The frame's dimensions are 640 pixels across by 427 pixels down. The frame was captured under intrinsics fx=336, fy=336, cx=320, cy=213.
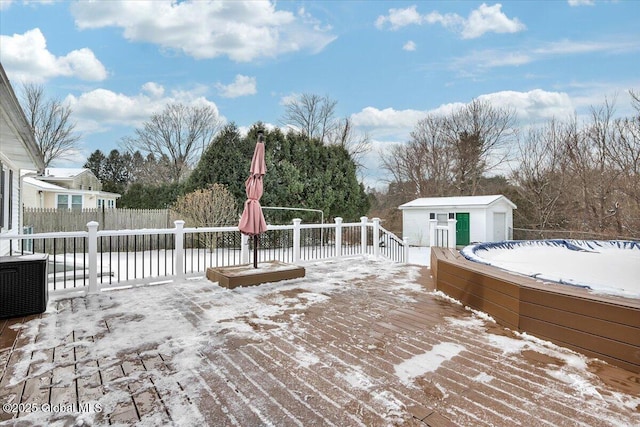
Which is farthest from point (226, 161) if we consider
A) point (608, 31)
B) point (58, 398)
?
point (608, 31)

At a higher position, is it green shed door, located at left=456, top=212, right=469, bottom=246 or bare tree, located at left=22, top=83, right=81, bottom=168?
bare tree, located at left=22, top=83, right=81, bottom=168

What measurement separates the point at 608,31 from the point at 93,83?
2203 centimetres

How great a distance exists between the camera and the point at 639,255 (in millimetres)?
6152

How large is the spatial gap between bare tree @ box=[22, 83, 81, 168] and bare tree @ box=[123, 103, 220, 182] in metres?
3.18

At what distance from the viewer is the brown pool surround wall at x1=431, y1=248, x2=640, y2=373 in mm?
2391

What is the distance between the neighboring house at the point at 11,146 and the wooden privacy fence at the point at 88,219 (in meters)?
2.45

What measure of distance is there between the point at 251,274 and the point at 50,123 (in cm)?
2257

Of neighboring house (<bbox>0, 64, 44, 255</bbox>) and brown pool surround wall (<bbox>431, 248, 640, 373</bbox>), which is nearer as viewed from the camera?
brown pool surround wall (<bbox>431, 248, 640, 373</bbox>)

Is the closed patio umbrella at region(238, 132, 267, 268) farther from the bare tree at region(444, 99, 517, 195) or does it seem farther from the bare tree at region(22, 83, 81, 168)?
the bare tree at region(22, 83, 81, 168)

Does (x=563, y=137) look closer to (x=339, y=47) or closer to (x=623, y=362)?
(x=339, y=47)

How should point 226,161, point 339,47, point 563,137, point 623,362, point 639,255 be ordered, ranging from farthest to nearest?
point 563,137 < point 339,47 < point 226,161 < point 639,255 < point 623,362

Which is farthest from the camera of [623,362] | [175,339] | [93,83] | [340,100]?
[340,100]

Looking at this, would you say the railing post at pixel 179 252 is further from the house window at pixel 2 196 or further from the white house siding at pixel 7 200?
the white house siding at pixel 7 200

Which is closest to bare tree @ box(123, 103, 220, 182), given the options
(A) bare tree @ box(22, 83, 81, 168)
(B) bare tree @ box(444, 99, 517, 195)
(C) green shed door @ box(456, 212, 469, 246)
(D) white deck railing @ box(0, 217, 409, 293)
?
(A) bare tree @ box(22, 83, 81, 168)
